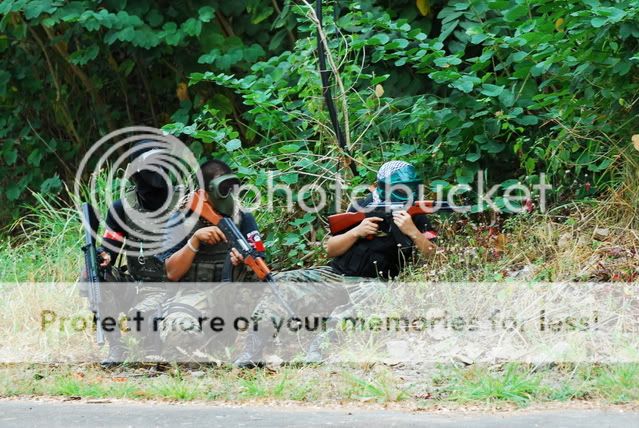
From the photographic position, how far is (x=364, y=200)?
6.44 meters

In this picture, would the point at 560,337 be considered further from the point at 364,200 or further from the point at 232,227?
the point at 232,227

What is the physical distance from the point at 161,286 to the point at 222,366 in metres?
0.69

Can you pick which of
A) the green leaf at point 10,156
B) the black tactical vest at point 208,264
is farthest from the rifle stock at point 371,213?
the green leaf at point 10,156

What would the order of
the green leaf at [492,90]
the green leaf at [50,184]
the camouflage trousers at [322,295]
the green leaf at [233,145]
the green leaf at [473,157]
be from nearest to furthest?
the camouflage trousers at [322,295]
the green leaf at [492,90]
the green leaf at [473,157]
the green leaf at [233,145]
the green leaf at [50,184]

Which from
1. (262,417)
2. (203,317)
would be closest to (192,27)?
(203,317)

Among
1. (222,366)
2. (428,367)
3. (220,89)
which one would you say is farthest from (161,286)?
(220,89)

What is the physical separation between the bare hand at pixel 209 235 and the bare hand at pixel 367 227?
867mm

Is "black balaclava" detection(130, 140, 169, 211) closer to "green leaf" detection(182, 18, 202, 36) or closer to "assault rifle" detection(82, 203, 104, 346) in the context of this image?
"assault rifle" detection(82, 203, 104, 346)

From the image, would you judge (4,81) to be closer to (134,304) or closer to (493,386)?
(134,304)

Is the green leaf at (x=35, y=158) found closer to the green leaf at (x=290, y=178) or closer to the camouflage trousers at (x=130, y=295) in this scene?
the green leaf at (x=290, y=178)

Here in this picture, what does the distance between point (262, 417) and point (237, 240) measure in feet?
4.23

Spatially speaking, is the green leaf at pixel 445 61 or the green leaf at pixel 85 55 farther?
the green leaf at pixel 85 55

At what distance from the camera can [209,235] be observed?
18.9ft

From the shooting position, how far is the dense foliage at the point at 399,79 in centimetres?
709
